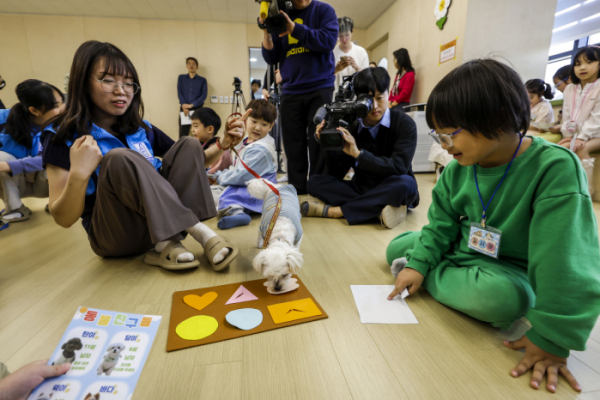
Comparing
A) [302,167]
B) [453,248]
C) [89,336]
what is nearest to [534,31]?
[302,167]

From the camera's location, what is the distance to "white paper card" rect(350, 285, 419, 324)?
0.85 m

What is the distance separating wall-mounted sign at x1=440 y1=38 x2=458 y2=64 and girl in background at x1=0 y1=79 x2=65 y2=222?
3.96 meters

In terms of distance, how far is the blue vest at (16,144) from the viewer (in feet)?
6.65

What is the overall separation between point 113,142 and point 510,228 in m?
1.39

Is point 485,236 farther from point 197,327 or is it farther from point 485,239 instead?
point 197,327

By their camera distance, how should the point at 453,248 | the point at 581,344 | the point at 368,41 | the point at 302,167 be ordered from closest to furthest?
the point at 581,344 < the point at 453,248 < the point at 302,167 < the point at 368,41

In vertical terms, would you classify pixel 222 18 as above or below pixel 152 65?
above

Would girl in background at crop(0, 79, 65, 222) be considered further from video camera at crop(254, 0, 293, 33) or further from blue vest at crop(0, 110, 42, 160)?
video camera at crop(254, 0, 293, 33)

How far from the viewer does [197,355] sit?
72 cm

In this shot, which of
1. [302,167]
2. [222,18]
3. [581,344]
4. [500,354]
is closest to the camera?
[581,344]

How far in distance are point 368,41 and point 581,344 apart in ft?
22.2

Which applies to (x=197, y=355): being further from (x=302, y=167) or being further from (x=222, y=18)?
(x=222, y=18)

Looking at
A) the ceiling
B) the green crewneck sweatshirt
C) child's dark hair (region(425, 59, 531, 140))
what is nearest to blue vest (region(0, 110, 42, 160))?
child's dark hair (region(425, 59, 531, 140))

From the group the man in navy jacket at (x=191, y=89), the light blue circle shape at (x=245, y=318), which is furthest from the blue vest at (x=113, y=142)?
the man in navy jacket at (x=191, y=89)
